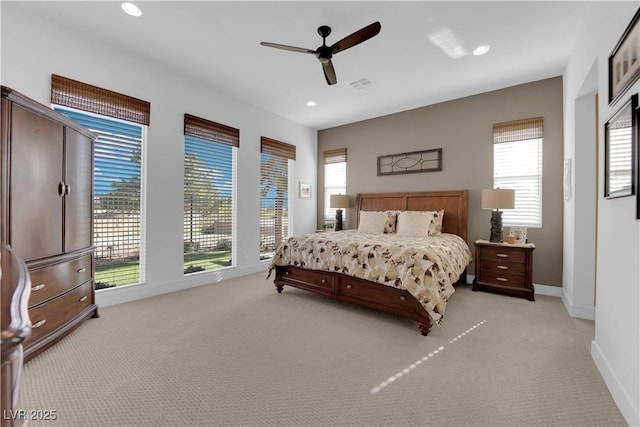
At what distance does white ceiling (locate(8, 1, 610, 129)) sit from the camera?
2.49 m

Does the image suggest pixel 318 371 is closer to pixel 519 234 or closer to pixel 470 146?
pixel 519 234

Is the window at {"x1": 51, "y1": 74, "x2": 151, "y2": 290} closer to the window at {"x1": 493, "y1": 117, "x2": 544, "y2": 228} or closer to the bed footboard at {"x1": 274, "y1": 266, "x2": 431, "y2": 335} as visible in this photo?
the bed footboard at {"x1": 274, "y1": 266, "x2": 431, "y2": 335}

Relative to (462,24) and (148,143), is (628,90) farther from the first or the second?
(148,143)

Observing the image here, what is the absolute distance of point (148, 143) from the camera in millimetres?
3475

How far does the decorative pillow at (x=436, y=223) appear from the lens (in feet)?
13.3

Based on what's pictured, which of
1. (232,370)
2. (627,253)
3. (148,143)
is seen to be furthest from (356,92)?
(232,370)

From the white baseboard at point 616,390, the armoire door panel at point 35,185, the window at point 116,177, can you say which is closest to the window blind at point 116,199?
the window at point 116,177

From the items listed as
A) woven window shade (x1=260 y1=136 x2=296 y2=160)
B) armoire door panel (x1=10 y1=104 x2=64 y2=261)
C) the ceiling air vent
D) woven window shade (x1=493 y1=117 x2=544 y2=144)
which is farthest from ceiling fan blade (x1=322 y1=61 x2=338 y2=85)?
woven window shade (x1=493 y1=117 x2=544 y2=144)

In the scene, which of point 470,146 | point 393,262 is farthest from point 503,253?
point 393,262

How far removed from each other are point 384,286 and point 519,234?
2335 mm

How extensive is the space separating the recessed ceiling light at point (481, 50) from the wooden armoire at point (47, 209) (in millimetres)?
4099

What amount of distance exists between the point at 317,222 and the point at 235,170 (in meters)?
2.32

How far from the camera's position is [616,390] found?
1617 mm

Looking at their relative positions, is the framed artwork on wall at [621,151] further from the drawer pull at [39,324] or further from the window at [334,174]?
the window at [334,174]
